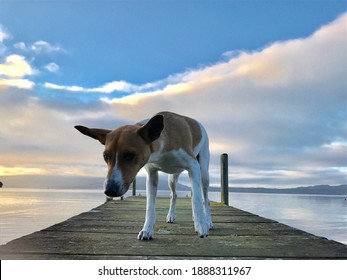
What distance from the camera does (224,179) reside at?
43.9ft

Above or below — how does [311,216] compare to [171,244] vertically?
below

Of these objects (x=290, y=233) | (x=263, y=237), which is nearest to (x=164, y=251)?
(x=263, y=237)

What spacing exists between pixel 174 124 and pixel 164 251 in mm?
1638

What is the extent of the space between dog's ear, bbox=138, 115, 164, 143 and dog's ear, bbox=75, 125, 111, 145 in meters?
0.44

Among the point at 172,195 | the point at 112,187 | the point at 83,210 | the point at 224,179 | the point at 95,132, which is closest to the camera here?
the point at 112,187

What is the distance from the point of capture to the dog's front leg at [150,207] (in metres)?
4.46

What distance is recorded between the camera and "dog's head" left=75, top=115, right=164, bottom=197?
367 cm

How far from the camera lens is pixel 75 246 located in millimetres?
4039

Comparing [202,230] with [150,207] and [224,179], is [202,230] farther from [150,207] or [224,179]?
[224,179]

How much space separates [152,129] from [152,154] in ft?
1.13

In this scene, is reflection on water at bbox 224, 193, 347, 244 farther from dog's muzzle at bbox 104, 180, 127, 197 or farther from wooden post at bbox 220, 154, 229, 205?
dog's muzzle at bbox 104, 180, 127, 197

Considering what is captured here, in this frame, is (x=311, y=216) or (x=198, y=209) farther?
(x=311, y=216)

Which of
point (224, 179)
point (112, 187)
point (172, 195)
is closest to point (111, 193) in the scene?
point (112, 187)

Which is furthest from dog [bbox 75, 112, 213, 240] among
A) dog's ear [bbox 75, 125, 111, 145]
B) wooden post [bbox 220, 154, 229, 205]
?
wooden post [bbox 220, 154, 229, 205]
